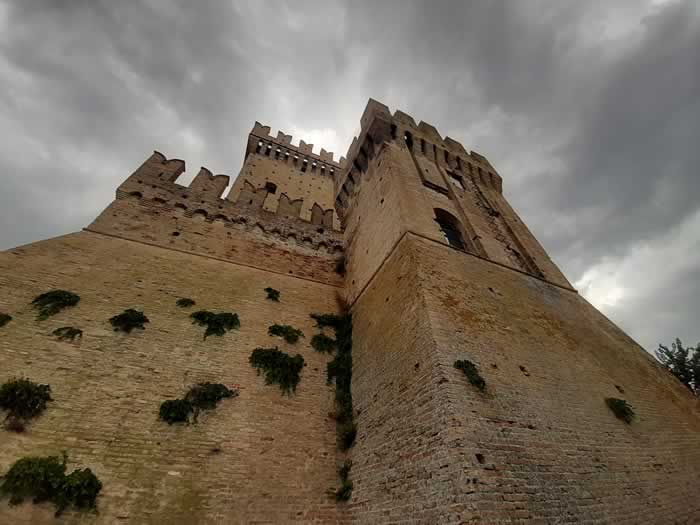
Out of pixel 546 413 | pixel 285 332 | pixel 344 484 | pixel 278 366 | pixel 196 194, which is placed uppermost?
pixel 196 194

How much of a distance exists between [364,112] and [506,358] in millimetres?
11377

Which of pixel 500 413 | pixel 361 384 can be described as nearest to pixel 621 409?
pixel 500 413

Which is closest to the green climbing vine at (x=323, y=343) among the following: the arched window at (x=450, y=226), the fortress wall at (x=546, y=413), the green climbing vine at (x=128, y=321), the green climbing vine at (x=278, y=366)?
the green climbing vine at (x=278, y=366)

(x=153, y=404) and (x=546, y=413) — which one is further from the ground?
(x=153, y=404)

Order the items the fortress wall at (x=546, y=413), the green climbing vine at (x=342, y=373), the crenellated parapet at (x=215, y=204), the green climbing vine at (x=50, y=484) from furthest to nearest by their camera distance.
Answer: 1. the crenellated parapet at (x=215, y=204)
2. the green climbing vine at (x=342, y=373)
3. the green climbing vine at (x=50, y=484)
4. the fortress wall at (x=546, y=413)

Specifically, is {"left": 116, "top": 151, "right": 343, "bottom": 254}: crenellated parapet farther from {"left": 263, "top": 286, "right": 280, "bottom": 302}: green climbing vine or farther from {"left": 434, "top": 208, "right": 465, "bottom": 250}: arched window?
{"left": 434, "top": 208, "right": 465, "bottom": 250}: arched window

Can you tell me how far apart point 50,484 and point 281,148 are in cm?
2341

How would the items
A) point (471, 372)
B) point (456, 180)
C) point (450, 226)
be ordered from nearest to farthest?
point (471, 372) < point (450, 226) < point (456, 180)

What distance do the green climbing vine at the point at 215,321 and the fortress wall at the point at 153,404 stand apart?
0.18 m

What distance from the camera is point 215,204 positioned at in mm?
10977

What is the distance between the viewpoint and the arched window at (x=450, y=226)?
380 inches

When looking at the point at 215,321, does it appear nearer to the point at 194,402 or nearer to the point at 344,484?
the point at 194,402

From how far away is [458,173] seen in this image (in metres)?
12.8

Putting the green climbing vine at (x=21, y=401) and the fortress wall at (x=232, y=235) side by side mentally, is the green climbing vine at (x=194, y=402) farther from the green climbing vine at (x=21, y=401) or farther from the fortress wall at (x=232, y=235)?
the fortress wall at (x=232, y=235)
